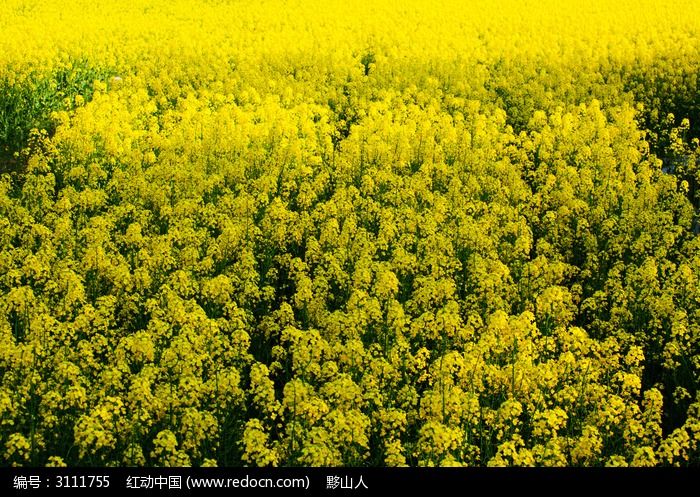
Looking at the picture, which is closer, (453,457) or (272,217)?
(453,457)

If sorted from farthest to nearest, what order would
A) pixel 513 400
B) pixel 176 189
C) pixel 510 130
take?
pixel 510 130 < pixel 176 189 < pixel 513 400

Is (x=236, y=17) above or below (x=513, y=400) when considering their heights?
above

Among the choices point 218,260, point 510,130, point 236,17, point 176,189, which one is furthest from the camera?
point 236,17

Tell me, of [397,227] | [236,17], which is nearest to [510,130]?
[397,227]

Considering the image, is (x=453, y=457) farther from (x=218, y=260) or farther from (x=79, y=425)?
(x=218, y=260)

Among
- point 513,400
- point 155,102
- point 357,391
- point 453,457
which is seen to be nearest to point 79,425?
point 357,391

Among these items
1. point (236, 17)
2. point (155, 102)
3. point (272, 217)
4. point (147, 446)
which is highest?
point (236, 17)
